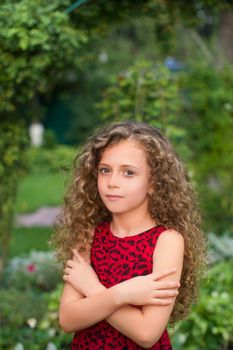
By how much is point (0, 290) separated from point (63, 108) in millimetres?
14711

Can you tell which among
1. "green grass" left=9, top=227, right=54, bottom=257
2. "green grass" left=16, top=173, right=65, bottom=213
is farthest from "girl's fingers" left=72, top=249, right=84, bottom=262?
"green grass" left=16, top=173, right=65, bottom=213

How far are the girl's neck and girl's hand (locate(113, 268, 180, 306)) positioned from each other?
187 millimetres

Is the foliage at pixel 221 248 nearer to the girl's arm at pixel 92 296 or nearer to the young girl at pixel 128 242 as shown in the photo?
the young girl at pixel 128 242

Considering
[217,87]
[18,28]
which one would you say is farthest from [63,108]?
[18,28]

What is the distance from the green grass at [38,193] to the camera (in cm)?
1079

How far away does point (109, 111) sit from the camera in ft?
16.2

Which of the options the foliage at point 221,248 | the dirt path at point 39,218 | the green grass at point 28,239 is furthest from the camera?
the dirt path at point 39,218

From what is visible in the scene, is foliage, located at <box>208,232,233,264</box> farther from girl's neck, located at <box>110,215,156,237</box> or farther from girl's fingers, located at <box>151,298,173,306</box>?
girl's fingers, located at <box>151,298,173,306</box>

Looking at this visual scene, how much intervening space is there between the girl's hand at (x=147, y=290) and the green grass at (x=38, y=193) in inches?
313

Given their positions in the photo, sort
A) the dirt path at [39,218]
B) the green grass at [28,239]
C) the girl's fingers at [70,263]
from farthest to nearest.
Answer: the dirt path at [39,218]
the green grass at [28,239]
the girl's fingers at [70,263]

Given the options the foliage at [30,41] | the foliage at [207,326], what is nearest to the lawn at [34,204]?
the foliage at [30,41]

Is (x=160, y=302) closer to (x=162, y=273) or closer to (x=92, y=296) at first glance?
(x=162, y=273)

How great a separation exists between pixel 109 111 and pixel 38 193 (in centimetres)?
756

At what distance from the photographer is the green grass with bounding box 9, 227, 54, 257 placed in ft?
24.9
